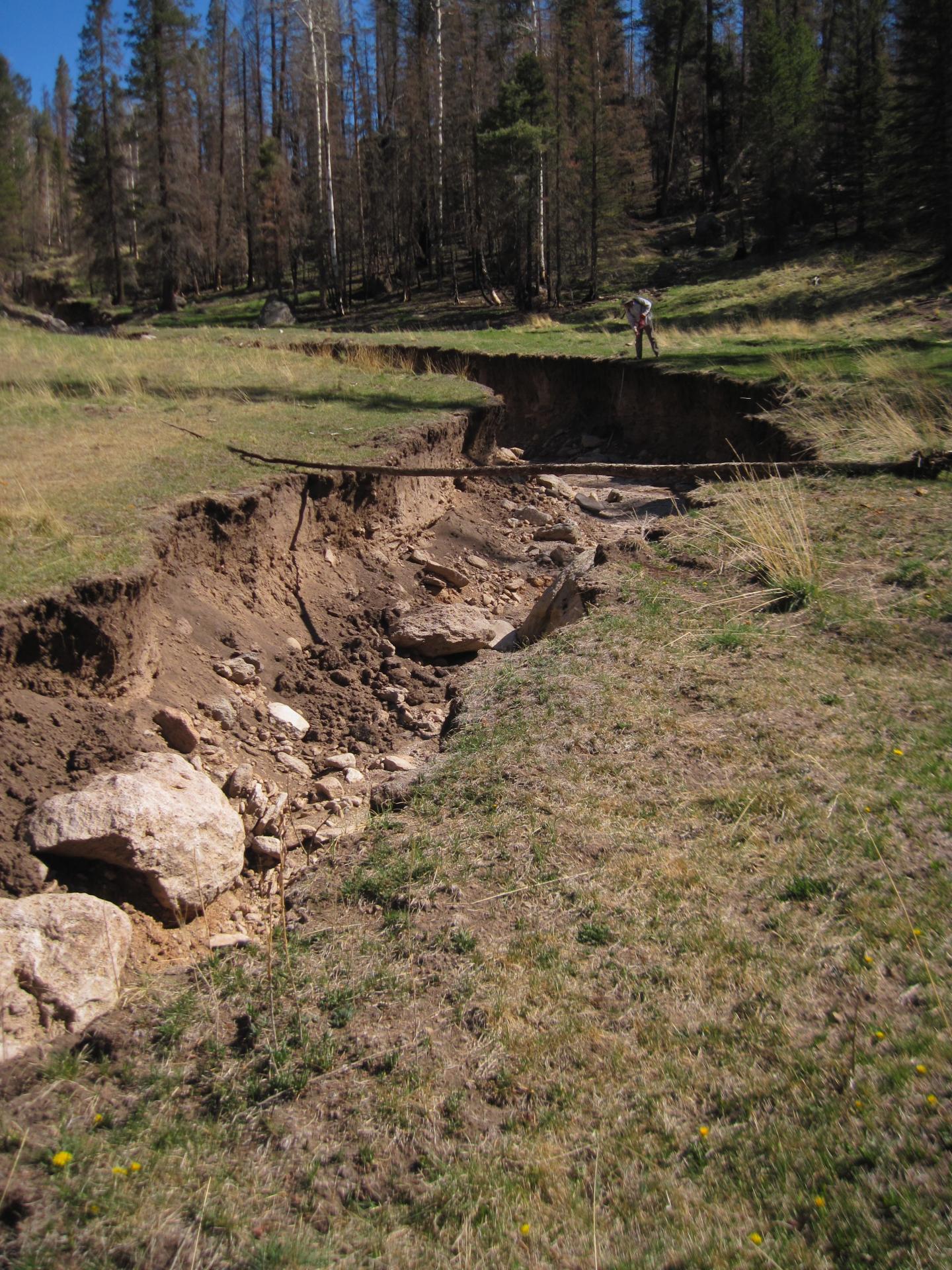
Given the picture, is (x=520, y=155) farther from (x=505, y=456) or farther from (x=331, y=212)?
(x=505, y=456)

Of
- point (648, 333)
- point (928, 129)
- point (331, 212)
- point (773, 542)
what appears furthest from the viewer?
point (331, 212)

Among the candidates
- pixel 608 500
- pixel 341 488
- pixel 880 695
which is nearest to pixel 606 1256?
pixel 880 695

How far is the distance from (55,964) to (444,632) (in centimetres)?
477

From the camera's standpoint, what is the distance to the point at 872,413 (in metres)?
10.3

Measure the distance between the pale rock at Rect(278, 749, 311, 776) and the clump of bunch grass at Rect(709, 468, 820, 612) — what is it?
10.4 feet

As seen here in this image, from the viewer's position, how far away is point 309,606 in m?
8.58

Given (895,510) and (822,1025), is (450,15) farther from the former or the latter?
(822,1025)

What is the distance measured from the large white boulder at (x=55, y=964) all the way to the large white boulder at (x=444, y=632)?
427cm

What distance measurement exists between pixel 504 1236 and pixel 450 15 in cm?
4661

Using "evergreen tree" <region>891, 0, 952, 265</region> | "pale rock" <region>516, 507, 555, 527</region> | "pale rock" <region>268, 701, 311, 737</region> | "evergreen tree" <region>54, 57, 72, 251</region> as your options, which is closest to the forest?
"evergreen tree" <region>891, 0, 952, 265</region>

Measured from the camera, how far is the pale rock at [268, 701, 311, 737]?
700cm

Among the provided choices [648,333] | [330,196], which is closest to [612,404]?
[648,333]

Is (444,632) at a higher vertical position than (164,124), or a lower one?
lower

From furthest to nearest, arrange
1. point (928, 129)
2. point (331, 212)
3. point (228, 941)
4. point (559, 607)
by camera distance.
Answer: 1. point (331, 212)
2. point (928, 129)
3. point (559, 607)
4. point (228, 941)
